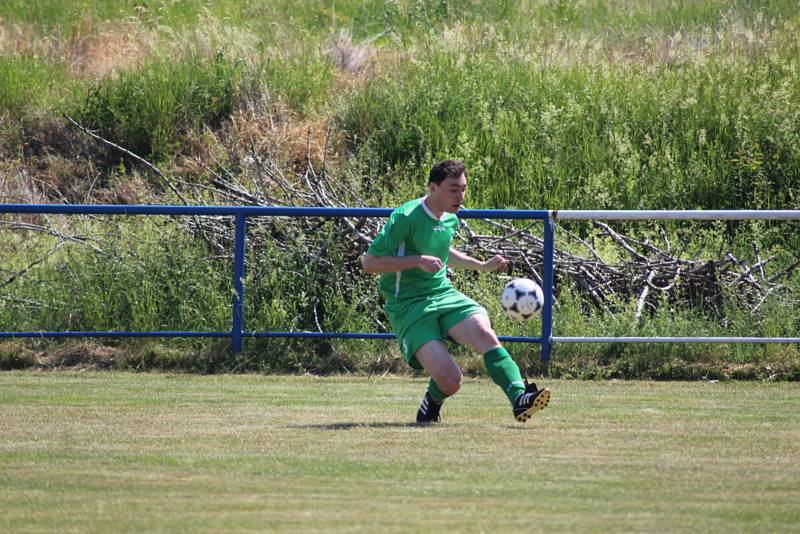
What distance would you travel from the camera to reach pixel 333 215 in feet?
36.8

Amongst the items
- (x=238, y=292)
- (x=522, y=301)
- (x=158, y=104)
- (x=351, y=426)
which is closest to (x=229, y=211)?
(x=238, y=292)

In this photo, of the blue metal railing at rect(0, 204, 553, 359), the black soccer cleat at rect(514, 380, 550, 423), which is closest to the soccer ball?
the black soccer cleat at rect(514, 380, 550, 423)

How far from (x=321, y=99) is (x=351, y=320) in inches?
315

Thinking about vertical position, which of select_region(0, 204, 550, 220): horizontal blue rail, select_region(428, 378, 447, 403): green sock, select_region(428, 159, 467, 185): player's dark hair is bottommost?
select_region(428, 378, 447, 403): green sock

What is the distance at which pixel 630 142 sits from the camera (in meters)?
17.2

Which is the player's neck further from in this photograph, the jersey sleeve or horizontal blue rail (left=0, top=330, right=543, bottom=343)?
horizontal blue rail (left=0, top=330, right=543, bottom=343)

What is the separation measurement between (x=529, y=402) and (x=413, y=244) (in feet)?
4.63

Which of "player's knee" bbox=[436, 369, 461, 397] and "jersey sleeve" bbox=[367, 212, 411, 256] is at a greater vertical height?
"jersey sleeve" bbox=[367, 212, 411, 256]

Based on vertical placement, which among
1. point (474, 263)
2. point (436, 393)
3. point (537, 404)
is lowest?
point (436, 393)

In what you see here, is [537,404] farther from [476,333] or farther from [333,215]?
[333,215]

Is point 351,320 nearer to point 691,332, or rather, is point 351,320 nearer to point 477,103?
point 691,332

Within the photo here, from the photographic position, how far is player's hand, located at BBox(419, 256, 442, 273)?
7.99 meters

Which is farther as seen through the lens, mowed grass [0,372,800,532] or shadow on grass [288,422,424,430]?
shadow on grass [288,422,424,430]

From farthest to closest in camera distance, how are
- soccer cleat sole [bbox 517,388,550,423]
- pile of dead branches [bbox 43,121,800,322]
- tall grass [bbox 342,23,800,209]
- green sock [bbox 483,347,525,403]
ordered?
tall grass [bbox 342,23,800,209], pile of dead branches [bbox 43,121,800,322], green sock [bbox 483,347,525,403], soccer cleat sole [bbox 517,388,550,423]
